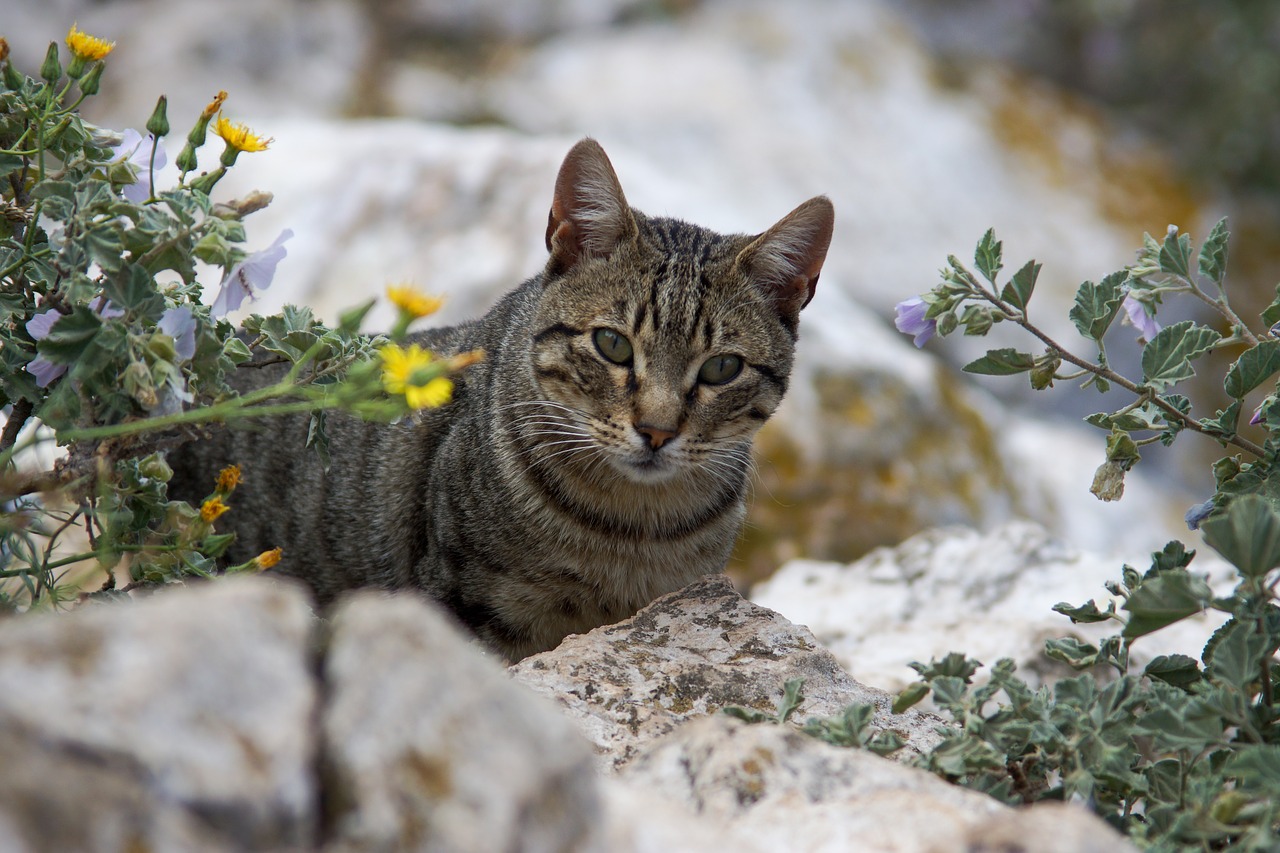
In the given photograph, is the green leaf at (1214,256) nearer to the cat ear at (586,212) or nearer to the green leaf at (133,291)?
the cat ear at (586,212)

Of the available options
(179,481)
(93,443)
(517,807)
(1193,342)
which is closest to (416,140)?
(179,481)

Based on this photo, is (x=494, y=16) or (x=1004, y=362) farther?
(x=494, y=16)

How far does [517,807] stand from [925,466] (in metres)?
4.56

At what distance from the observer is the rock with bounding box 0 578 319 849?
44.4 inches

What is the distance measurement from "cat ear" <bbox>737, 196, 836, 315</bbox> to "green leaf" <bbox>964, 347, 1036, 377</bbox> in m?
0.94

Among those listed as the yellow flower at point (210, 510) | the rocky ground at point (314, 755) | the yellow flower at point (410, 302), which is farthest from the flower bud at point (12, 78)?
the rocky ground at point (314, 755)

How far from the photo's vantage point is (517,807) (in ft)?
4.13

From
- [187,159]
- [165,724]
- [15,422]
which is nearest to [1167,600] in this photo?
[165,724]

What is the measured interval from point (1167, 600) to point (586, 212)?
2.02 meters

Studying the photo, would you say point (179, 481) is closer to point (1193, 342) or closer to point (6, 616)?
point (6, 616)

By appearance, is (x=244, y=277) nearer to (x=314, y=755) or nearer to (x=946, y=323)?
(x=314, y=755)

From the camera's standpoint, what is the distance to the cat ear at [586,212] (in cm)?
325

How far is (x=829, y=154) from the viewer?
776 centimetres

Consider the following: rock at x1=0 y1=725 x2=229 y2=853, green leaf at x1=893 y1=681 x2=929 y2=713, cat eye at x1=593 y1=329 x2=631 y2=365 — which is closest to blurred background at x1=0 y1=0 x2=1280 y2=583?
cat eye at x1=593 y1=329 x2=631 y2=365
